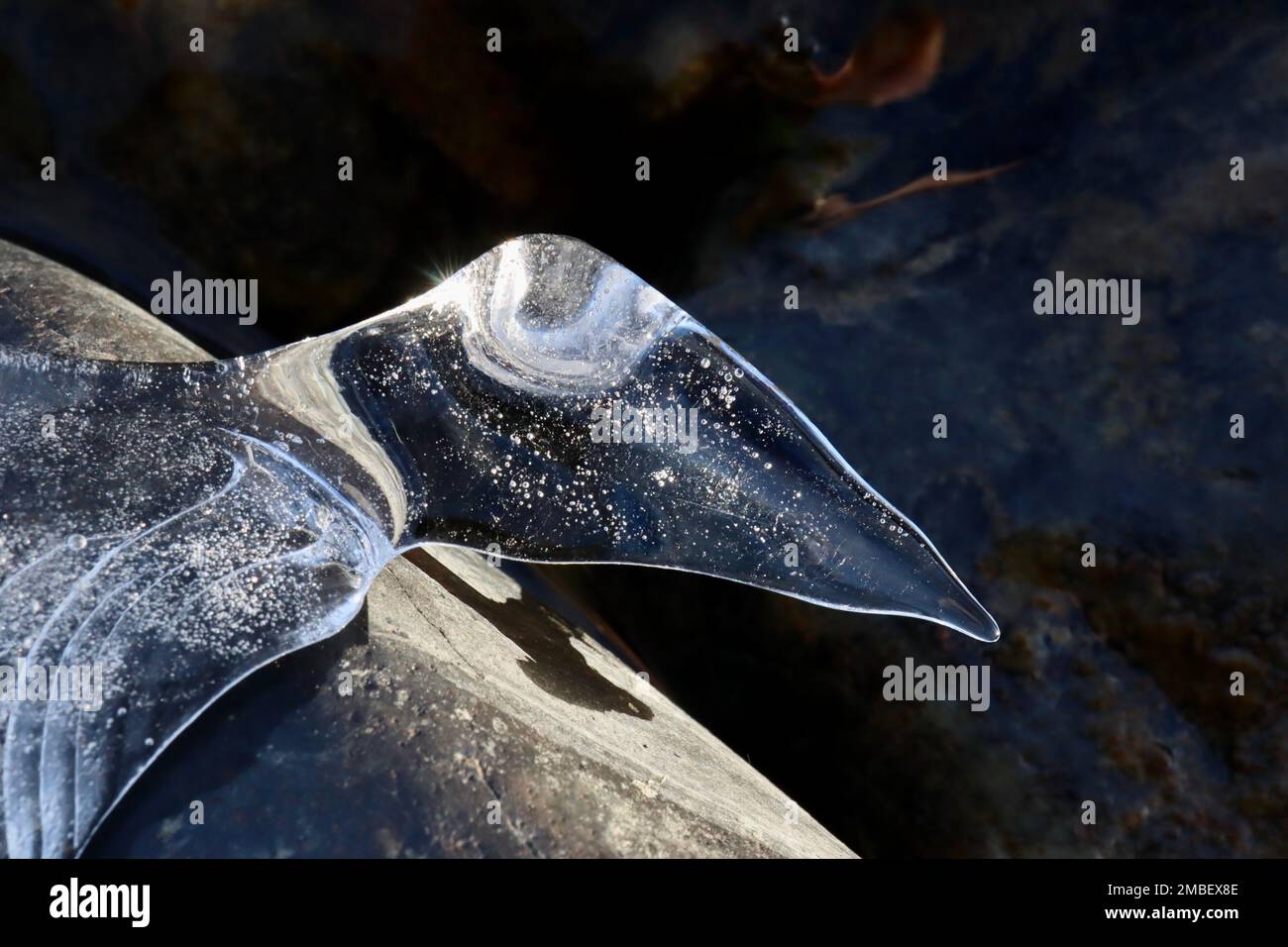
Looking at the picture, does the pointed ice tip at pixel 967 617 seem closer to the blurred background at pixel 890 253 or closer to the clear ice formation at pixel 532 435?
the clear ice formation at pixel 532 435

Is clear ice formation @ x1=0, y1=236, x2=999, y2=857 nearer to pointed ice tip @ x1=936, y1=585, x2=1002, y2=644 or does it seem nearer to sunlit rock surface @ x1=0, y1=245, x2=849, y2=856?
pointed ice tip @ x1=936, y1=585, x2=1002, y2=644

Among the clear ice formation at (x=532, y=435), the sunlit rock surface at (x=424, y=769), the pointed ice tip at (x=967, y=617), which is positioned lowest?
the sunlit rock surface at (x=424, y=769)

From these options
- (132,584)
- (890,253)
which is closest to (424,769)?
(132,584)

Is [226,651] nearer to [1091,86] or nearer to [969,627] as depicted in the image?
[969,627]

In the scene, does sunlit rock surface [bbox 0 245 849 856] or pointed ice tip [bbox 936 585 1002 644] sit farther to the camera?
pointed ice tip [bbox 936 585 1002 644]

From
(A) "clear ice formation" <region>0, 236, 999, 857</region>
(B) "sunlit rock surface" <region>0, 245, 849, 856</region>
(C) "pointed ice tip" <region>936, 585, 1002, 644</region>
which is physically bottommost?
(B) "sunlit rock surface" <region>0, 245, 849, 856</region>

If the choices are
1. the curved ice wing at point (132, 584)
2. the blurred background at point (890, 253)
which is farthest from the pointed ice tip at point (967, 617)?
the curved ice wing at point (132, 584)

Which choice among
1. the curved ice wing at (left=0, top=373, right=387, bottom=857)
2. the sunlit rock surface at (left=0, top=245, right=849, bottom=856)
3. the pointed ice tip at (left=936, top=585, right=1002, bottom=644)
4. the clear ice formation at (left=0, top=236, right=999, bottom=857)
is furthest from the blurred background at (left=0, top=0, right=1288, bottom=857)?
the curved ice wing at (left=0, top=373, right=387, bottom=857)

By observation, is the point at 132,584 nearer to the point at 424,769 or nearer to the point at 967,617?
the point at 424,769

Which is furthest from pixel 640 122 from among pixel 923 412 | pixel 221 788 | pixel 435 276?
pixel 221 788
